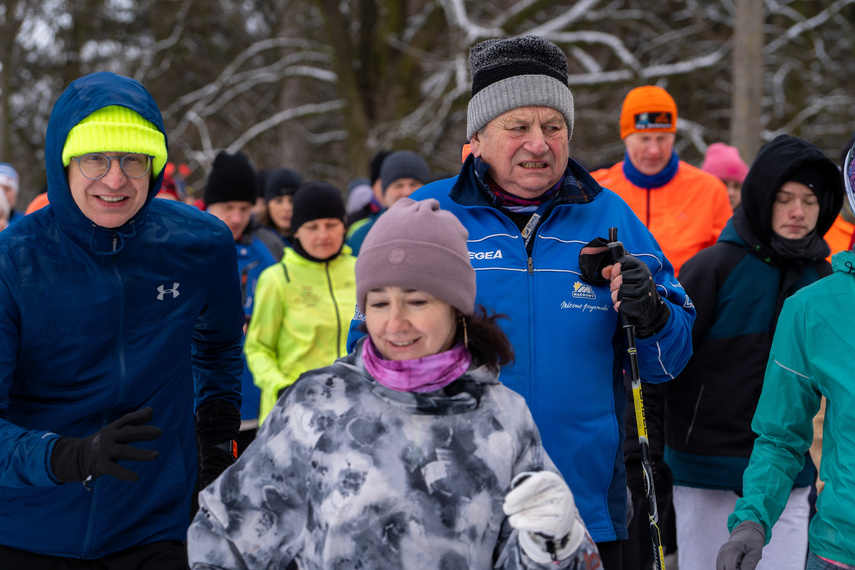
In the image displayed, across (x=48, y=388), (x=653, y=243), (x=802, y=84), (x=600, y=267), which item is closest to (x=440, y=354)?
(x=600, y=267)

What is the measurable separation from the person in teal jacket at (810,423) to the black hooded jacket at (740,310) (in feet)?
4.13

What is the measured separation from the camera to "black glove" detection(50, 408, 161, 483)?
7.71 feet

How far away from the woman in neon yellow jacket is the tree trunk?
603 cm

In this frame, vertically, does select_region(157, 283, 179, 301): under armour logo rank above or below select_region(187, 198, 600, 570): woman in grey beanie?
above

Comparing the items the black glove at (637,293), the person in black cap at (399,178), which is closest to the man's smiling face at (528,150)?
the black glove at (637,293)

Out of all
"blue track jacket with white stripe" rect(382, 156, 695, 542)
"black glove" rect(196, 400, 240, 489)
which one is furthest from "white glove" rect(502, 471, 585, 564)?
"black glove" rect(196, 400, 240, 489)

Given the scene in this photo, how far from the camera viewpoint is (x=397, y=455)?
6.83 ft

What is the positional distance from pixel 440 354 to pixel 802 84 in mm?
14512

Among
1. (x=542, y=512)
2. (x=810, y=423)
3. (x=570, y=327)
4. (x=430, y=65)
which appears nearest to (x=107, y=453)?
(x=542, y=512)

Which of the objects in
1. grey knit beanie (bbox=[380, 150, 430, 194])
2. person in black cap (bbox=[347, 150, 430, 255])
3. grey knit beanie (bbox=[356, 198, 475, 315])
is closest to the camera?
grey knit beanie (bbox=[356, 198, 475, 315])

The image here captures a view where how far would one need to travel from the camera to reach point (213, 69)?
64.8 ft

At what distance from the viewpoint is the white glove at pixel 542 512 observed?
188 cm

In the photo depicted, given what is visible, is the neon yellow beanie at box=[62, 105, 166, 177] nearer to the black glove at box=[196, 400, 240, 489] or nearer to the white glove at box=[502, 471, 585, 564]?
the black glove at box=[196, 400, 240, 489]

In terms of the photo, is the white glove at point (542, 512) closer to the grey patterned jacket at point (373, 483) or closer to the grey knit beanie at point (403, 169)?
the grey patterned jacket at point (373, 483)
